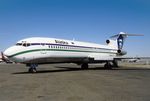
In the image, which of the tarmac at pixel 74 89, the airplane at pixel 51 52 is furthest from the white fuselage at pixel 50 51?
the tarmac at pixel 74 89

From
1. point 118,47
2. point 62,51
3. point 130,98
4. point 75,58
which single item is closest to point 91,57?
point 75,58

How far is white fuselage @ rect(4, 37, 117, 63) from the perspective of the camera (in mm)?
22156

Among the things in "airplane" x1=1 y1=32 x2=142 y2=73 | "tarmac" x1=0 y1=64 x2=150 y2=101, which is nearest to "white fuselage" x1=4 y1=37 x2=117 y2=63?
"airplane" x1=1 y1=32 x2=142 y2=73

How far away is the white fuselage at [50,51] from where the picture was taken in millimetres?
22156

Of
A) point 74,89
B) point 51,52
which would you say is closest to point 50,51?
point 51,52

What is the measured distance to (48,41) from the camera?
2517 centimetres

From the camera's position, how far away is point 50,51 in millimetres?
24828

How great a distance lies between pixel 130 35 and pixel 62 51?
63.6 feet

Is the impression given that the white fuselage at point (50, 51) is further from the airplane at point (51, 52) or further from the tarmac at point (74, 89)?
the tarmac at point (74, 89)

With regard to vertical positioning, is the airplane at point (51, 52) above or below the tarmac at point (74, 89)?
above

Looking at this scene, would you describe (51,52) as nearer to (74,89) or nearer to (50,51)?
(50,51)

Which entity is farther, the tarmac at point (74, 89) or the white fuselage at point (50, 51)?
the white fuselage at point (50, 51)

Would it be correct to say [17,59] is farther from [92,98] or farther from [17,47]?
[92,98]

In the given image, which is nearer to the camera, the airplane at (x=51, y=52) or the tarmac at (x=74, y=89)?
the tarmac at (x=74, y=89)
